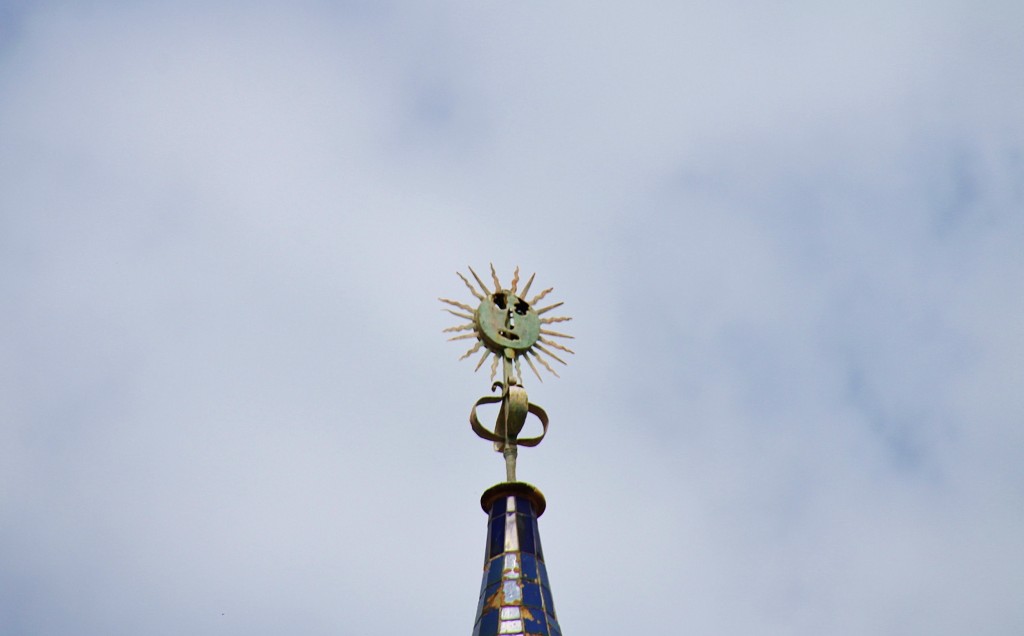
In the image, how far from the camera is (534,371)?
62.5 feet

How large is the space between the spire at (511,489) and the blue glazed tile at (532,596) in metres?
0.01

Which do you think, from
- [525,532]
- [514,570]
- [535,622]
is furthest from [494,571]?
[535,622]

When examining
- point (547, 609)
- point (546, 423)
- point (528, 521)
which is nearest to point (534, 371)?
point (546, 423)

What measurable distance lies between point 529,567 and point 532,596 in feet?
1.67

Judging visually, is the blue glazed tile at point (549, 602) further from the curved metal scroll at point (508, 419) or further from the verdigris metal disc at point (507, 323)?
the verdigris metal disc at point (507, 323)

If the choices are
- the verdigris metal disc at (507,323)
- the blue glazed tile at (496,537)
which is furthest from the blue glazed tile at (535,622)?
the verdigris metal disc at (507,323)

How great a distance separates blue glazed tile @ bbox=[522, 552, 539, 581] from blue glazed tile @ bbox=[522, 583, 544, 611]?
0.38 feet

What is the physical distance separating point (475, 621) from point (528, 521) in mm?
1546

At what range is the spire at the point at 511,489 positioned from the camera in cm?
1631

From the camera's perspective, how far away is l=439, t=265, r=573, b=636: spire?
642 inches

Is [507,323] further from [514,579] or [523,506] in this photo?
[514,579]

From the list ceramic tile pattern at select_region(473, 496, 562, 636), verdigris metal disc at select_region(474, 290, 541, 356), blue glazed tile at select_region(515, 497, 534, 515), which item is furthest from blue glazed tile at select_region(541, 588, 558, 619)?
verdigris metal disc at select_region(474, 290, 541, 356)

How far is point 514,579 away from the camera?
1672cm

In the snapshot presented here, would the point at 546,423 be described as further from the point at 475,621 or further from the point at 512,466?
the point at 475,621
